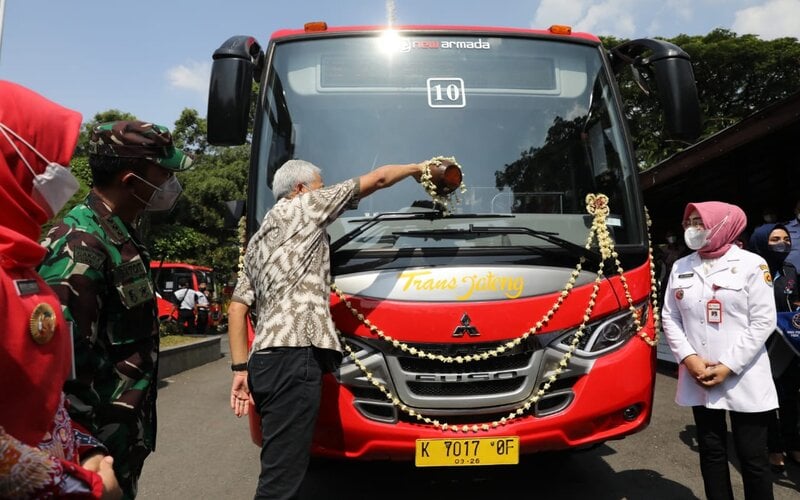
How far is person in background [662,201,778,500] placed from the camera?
324 centimetres

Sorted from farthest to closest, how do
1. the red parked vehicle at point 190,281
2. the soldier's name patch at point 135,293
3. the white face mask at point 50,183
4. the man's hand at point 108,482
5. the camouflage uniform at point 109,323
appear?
the red parked vehicle at point 190,281 < the soldier's name patch at point 135,293 < the camouflage uniform at point 109,323 < the man's hand at point 108,482 < the white face mask at point 50,183

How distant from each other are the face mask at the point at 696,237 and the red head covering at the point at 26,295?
3.18 m

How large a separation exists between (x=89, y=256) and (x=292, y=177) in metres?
1.29

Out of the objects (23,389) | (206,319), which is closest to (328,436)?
(23,389)

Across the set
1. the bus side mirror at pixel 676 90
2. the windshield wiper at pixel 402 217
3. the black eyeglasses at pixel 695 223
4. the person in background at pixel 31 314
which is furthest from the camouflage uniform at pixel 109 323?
the bus side mirror at pixel 676 90

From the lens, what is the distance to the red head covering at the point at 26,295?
3.91 ft

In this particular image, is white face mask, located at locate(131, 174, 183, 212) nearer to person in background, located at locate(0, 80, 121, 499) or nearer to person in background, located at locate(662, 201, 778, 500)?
person in background, located at locate(0, 80, 121, 499)

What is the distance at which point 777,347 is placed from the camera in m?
4.54

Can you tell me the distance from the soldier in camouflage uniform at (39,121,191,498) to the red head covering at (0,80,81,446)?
0.56 m

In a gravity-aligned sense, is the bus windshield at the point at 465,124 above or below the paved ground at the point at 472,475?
above

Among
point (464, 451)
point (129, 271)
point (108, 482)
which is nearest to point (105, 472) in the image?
point (108, 482)

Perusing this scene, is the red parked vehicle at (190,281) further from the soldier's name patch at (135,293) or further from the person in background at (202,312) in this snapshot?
the soldier's name patch at (135,293)

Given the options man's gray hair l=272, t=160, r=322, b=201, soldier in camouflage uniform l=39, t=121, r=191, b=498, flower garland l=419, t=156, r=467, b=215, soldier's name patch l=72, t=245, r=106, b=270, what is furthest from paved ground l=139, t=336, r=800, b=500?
soldier's name patch l=72, t=245, r=106, b=270

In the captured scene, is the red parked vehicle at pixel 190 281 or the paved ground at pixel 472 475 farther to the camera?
the red parked vehicle at pixel 190 281
